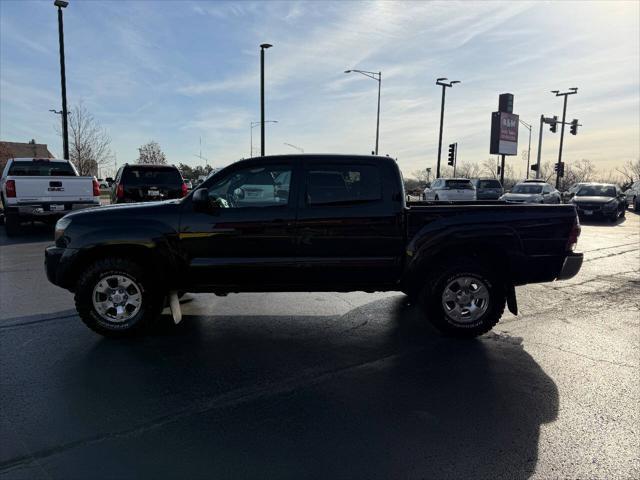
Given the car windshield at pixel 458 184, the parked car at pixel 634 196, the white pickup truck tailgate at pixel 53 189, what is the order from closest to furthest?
the white pickup truck tailgate at pixel 53 189, the car windshield at pixel 458 184, the parked car at pixel 634 196

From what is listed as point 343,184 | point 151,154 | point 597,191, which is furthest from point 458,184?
point 151,154

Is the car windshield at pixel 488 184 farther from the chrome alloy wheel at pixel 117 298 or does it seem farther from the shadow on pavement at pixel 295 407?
the chrome alloy wheel at pixel 117 298

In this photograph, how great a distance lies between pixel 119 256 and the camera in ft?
15.9

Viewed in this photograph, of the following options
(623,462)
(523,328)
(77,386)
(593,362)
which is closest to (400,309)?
(523,328)

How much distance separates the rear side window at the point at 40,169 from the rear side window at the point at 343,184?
1060cm

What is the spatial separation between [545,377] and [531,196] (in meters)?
19.6

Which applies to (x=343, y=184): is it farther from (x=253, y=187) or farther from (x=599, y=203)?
(x=599, y=203)

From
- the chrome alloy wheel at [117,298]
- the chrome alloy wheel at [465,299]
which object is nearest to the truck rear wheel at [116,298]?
the chrome alloy wheel at [117,298]

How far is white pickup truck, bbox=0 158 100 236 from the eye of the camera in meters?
11.5

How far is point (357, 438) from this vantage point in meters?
3.01

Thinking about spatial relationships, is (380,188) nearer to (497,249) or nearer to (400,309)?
(497,249)

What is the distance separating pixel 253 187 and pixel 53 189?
9.20 meters

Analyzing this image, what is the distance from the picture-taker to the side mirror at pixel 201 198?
4660mm

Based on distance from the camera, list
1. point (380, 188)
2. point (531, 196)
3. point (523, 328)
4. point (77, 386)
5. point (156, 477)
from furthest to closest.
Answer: point (531, 196) < point (523, 328) < point (380, 188) < point (77, 386) < point (156, 477)
